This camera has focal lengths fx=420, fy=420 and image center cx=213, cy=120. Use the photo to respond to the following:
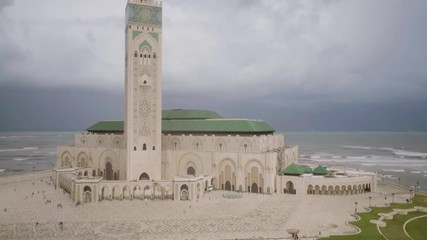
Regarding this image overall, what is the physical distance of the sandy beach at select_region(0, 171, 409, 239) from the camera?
34250mm

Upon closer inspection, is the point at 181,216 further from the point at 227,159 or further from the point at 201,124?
the point at 201,124

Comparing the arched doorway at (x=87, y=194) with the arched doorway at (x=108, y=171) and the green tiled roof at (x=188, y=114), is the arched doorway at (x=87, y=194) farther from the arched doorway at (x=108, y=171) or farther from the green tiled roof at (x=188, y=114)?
the green tiled roof at (x=188, y=114)

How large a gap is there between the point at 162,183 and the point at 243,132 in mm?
13606

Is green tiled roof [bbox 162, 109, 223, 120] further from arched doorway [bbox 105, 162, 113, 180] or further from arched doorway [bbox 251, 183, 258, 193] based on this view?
arched doorway [bbox 251, 183, 258, 193]

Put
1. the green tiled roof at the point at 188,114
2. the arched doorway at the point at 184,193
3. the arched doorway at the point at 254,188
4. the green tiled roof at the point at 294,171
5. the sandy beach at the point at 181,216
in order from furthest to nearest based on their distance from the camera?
the green tiled roof at the point at 188,114, the arched doorway at the point at 254,188, the green tiled roof at the point at 294,171, the arched doorway at the point at 184,193, the sandy beach at the point at 181,216

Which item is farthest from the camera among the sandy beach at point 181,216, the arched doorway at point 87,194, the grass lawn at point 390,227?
the arched doorway at point 87,194

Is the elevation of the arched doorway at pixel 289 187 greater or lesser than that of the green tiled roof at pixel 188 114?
lesser

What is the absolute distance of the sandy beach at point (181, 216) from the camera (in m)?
34.2

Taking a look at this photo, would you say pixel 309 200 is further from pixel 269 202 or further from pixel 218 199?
pixel 218 199

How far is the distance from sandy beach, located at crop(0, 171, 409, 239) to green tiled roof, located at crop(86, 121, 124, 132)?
1438 cm

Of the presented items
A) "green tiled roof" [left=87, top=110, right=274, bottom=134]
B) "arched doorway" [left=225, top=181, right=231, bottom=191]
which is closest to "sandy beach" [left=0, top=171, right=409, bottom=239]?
"arched doorway" [left=225, top=181, right=231, bottom=191]

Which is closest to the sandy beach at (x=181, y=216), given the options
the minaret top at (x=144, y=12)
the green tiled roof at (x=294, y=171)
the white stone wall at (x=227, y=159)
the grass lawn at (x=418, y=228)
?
the white stone wall at (x=227, y=159)

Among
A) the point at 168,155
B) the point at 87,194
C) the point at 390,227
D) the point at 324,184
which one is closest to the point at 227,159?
the point at 168,155

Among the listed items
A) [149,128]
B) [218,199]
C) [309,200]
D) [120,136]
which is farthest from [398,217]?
[120,136]
